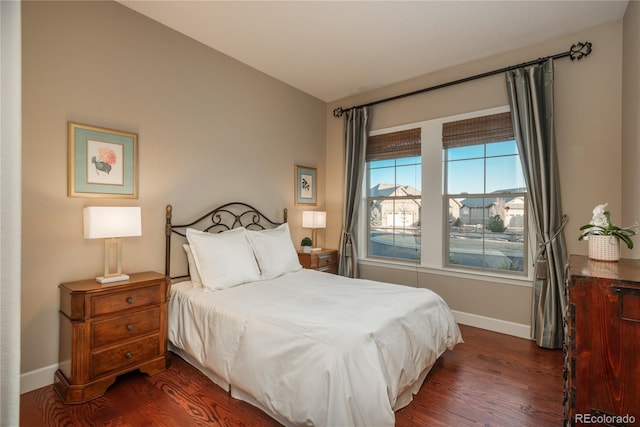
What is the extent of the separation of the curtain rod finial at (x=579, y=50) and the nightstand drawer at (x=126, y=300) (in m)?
4.18

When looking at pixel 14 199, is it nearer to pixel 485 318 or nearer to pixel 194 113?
pixel 194 113

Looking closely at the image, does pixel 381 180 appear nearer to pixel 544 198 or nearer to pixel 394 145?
pixel 394 145

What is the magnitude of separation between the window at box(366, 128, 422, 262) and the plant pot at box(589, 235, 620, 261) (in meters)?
2.15

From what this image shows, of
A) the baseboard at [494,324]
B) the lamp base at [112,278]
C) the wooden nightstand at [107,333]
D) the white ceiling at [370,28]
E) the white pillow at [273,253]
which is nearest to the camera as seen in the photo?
the wooden nightstand at [107,333]

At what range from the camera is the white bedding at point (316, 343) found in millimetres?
1555

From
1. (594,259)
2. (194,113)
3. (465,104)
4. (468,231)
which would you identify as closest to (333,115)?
(465,104)

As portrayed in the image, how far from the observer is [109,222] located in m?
2.21

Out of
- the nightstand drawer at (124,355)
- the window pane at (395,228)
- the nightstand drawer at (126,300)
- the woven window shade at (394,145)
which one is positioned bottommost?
the nightstand drawer at (124,355)

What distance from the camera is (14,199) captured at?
2.62 feet

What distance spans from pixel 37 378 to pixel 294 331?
197 cm

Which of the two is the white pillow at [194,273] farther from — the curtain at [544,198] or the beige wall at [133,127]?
the curtain at [544,198]

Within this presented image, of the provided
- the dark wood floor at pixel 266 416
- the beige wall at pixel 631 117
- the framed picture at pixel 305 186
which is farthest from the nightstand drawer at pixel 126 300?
the beige wall at pixel 631 117

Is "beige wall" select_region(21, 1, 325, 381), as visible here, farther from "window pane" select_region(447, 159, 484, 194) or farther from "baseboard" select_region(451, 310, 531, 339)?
"baseboard" select_region(451, 310, 531, 339)

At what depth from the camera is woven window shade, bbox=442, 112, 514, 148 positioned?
3266 mm
